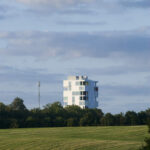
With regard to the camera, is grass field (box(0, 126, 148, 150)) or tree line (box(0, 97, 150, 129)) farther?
tree line (box(0, 97, 150, 129))

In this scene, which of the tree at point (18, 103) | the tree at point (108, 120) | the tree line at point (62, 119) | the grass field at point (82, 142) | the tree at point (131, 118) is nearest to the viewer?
the grass field at point (82, 142)

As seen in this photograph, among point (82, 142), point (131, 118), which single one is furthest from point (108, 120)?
point (82, 142)

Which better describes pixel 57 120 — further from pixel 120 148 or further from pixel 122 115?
pixel 120 148

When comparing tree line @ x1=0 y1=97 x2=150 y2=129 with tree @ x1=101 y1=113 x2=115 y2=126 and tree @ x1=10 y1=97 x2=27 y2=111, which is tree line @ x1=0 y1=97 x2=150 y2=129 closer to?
tree @ x1=101 y1=113 x2=115 y2=126

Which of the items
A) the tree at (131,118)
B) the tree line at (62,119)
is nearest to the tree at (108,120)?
the tree line at (62,119)

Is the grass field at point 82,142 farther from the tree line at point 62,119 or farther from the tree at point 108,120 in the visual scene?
the tree at point 108,120

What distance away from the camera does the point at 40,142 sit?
218 feet

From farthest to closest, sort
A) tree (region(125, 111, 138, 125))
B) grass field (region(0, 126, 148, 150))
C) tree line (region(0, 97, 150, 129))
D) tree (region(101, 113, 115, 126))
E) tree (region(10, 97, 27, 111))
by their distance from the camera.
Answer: tree (region(10, 97, 27, 111)), tree (region(125, 111, 138, 125)), tree (region(101, 113, 115, 126)), tree line (region(0, 97, 150, 129)), grass field (region(0, 126, 148, 150))

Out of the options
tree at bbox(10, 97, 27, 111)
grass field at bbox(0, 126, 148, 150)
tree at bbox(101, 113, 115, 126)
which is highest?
tree at bbox(10, 97, 27, 111)

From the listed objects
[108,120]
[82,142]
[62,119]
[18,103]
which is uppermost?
[18,103]

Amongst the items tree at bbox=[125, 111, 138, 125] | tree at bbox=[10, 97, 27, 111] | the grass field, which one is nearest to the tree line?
tree at bbox=[125, 111, 138, 125]

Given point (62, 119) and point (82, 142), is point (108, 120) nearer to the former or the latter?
point (62, 119)

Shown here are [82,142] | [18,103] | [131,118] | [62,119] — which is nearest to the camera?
[82,142]

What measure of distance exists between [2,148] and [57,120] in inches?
2392
